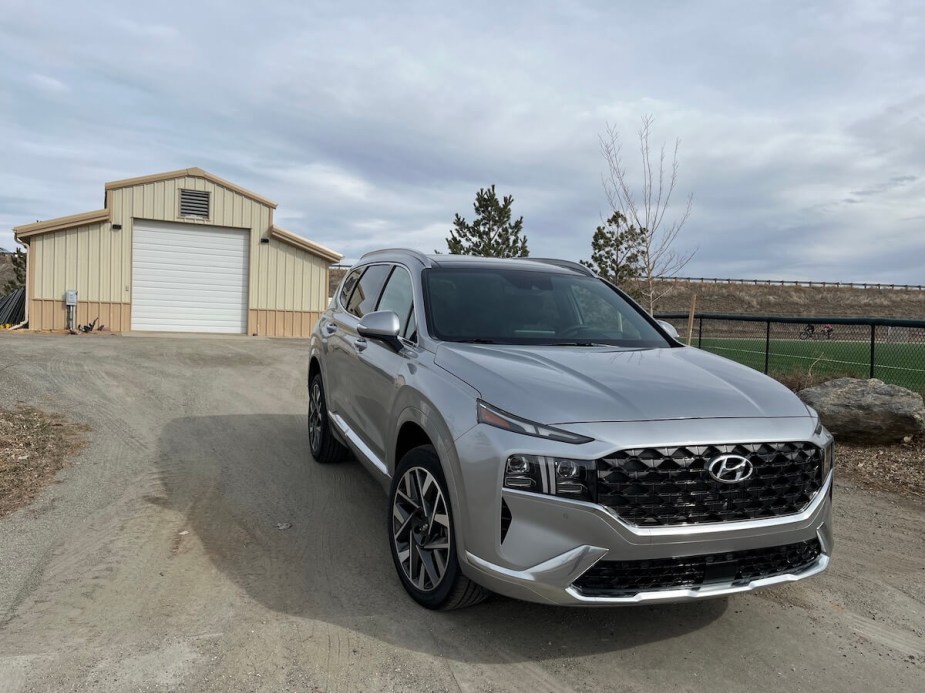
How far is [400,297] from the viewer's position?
4711mm

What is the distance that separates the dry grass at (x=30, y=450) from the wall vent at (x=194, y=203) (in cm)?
1294

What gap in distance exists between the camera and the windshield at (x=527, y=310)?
4125 mm

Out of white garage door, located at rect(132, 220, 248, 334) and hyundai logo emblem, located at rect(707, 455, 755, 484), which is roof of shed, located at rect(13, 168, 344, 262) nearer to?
white garage door, located at rect(132, 220, 248, 334)

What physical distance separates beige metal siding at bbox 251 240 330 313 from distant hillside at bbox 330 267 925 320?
59.0m

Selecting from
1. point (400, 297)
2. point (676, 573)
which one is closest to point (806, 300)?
point (400, 297)

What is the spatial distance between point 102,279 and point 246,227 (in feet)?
13.5

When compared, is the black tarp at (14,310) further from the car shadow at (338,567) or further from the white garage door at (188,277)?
the car shadow at (338,567)

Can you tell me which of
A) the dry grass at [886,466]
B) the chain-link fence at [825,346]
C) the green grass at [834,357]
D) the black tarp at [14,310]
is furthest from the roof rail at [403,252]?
the black tarp at [14,310]

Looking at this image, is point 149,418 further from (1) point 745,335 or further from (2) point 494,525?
(1) point 745,335

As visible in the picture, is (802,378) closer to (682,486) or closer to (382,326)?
(382,326)

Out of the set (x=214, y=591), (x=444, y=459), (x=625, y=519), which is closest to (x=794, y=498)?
(x=625, y=519)

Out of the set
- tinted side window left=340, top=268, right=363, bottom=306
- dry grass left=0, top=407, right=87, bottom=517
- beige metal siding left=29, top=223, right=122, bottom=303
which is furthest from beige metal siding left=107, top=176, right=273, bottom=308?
tinted side window left=340, top=268, right=363, bottom=306

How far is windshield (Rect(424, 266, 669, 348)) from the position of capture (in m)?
4.12

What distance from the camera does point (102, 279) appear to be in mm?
19203
